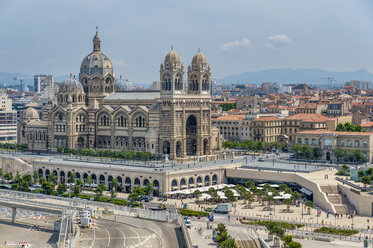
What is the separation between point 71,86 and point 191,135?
25.9m

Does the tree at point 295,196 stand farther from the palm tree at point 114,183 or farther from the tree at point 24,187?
the tree at point 24,187

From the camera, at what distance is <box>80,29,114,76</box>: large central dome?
429 ft

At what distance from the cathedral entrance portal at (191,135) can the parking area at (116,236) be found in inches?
1606

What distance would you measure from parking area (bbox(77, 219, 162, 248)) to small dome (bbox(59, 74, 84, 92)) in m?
52.8

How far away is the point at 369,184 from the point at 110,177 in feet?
123

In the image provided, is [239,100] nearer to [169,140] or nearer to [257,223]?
[169,140]

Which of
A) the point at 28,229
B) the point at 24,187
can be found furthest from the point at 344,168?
the point at 24,187

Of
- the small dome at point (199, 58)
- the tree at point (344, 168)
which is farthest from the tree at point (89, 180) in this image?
the tree at point (344, 168)

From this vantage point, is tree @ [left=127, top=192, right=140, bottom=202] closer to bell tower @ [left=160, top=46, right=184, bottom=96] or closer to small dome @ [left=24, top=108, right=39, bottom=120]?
bell tower @ [left=160, top=46, right=184, bottom=96]

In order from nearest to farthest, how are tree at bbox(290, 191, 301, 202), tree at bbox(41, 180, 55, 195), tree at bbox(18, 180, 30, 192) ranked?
tree at bbox(290, 191, 301, 202)
tree at bbox(41, 180, 55, 195)
tree at bbox(18, 180, 30, 192)

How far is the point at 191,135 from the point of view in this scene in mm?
116875

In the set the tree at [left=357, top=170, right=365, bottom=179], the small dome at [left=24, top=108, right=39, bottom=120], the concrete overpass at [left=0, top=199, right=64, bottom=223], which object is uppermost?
the small dome at [left=24, top=108, right=39, bottom=120]

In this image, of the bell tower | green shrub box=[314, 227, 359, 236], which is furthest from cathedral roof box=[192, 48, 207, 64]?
green shrub box=[314, 227, 359, 236]

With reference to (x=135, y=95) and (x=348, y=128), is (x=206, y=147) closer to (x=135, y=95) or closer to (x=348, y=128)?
(x=135, y=95)
